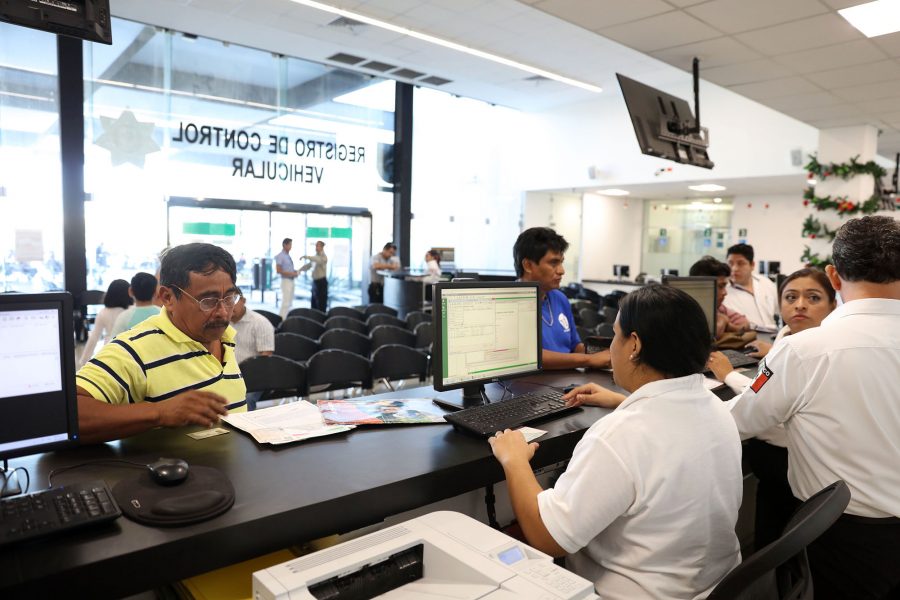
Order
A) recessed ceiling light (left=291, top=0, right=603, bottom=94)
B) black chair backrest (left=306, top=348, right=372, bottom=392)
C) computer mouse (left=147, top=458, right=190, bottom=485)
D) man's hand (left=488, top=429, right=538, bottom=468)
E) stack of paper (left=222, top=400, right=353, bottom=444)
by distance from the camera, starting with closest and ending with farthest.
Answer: computer mouse (left=147, top=458, right=190, bottom=485), man's hand (left=488, top=429, right=538, bottom=468), stack of paper (left=222, top=400, right=353, bottom=444), black chair backrest (left=306, top=348, right=372, bottom=392), recessed ceiling light (left=291, top=0, right=603, bottom=94)

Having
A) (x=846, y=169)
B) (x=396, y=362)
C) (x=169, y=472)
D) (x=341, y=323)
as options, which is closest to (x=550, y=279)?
(x=169, y=472)

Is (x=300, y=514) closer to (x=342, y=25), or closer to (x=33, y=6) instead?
(x=33, y=6)

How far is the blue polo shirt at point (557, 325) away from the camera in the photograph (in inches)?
111

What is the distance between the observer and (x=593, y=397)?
209 centimetres

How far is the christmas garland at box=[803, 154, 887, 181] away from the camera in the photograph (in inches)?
272

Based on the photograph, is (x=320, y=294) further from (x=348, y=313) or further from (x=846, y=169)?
(x=846, y=169)

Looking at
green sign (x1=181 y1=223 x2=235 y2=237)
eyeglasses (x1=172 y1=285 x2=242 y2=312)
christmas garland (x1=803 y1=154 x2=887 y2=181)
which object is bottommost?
eyeglasses (x1=172 y1=285 x2=242 y2=312)

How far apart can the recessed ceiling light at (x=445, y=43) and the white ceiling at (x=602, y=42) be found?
0.25 feet

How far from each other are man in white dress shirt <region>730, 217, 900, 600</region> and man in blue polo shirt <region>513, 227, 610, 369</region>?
35.3 inches

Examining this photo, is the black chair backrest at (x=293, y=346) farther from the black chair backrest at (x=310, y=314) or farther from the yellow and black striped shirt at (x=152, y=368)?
the yellow and black striped shirt at (x=152, y=368)

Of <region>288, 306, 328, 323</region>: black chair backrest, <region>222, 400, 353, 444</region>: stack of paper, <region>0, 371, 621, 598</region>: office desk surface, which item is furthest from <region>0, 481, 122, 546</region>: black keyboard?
<region>288, 306, 328, 323</region>: black chair backrest

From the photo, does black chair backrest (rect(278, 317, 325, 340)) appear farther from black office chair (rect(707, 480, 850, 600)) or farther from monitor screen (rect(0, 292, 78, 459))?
black office chair (rect(707, 480, 850, 600))

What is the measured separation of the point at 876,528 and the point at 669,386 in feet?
2.99

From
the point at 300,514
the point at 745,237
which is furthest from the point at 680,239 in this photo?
the point at 300,514
